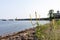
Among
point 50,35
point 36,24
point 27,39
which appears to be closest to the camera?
A: point 36,24

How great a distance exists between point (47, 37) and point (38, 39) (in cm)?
29

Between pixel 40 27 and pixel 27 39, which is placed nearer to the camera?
pixel 40 27

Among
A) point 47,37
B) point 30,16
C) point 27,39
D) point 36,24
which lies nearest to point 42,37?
point 47,37

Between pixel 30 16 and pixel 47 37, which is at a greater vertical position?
pixel 30 16

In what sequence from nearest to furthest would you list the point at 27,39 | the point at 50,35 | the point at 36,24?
the point at 36,24 < the point at 50,35 < the point at 27,39

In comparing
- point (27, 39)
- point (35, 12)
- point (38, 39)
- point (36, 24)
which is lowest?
point (27, 39)

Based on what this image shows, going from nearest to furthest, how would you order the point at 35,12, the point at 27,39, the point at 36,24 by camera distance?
the point at 35,12, the point at 36,24, the point at 27,39

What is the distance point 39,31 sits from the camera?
5973 mm

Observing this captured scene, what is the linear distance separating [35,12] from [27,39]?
28.2 ft

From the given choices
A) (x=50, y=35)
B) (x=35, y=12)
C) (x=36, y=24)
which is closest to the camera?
(x=35, y=12)

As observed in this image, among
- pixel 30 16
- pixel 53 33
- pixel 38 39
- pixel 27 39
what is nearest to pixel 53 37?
pixel 53 33

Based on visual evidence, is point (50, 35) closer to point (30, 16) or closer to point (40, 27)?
point (40, 27)

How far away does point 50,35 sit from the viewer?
6168 mm

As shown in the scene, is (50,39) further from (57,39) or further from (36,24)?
(36,24)
